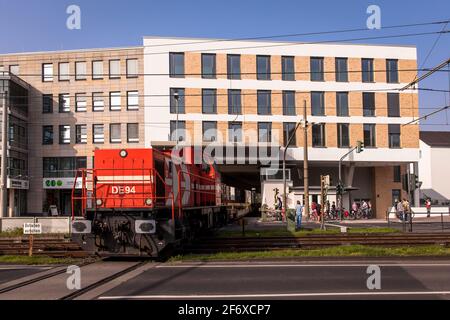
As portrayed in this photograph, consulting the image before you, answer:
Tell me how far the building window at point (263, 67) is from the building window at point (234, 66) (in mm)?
1908

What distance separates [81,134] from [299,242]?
39193mm

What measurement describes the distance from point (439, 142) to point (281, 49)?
4231cm

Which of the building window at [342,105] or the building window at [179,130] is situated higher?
the building window at [342,105]

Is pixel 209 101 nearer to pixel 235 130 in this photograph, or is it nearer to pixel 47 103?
pixel 235 130

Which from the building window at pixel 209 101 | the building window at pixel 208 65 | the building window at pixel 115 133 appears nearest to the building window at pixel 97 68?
the building window at pixel 115 133

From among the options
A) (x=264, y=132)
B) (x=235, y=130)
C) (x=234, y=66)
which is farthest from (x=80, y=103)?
(x=264, y=132)

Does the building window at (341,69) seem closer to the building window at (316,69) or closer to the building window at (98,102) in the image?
the building window at (316,69)

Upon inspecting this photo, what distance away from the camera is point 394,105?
49250 mm

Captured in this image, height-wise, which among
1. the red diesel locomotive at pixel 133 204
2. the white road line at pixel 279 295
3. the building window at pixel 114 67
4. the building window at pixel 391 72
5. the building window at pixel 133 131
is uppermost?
the building window at pixel 114 67

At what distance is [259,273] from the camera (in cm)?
1151

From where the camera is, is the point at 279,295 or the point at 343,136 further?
→ the point at 343,136

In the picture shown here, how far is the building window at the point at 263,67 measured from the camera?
48.0m
